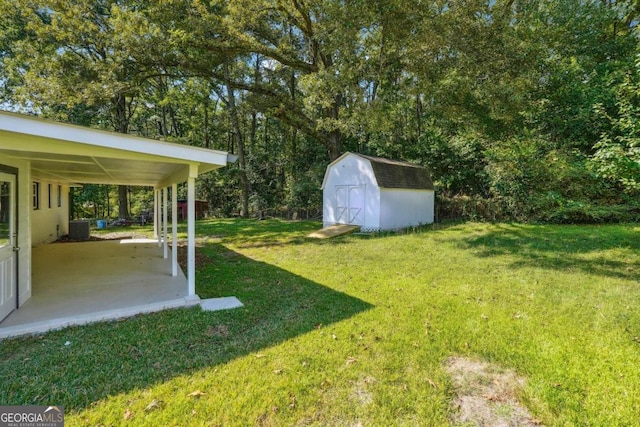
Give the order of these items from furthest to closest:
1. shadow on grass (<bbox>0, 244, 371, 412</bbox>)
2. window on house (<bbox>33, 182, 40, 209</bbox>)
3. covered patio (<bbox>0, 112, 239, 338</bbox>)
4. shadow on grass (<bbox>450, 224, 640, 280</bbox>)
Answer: window on house (<bbox>33, 182, 40, 209</bbox>)
shadow on grass (<bbox>450, 224, 640, 280</bbox>)
covered patio (<bbox>0, 112, 239, 338</bbox>)
shadow on grass (<bbox>0, 244, 371, 412</bbox>)

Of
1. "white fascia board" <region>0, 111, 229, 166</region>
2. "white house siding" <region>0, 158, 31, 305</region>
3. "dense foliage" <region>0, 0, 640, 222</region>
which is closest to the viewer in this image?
"white fascia board" <region>0, 111, 229, 166</region>

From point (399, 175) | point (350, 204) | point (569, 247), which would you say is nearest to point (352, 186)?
point (350, 204)

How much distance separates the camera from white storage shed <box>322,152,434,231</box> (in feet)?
39.8

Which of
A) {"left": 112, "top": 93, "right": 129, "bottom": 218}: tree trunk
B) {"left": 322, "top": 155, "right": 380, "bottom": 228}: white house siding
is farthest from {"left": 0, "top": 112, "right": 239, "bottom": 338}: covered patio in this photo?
{"left": 112, "top": 93, "right": 129, "bottom": 218}: tree trunk

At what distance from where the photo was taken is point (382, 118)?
37.1 feet

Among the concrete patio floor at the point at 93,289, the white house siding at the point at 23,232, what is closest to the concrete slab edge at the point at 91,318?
the concrete patio floor at the point at 93,289

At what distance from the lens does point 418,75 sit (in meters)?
10.7

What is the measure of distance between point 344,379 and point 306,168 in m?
18.4

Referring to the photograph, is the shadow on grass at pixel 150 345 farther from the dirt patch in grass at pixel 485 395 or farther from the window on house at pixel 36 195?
the window on house at pixel 36 195

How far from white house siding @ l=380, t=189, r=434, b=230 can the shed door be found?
3.12ft

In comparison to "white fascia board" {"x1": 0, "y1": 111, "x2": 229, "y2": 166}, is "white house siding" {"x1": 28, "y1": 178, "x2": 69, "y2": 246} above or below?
below

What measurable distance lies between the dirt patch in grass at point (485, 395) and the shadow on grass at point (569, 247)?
473cm

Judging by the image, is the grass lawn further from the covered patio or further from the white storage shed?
the white storage shed

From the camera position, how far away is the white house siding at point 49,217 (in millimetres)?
9355
